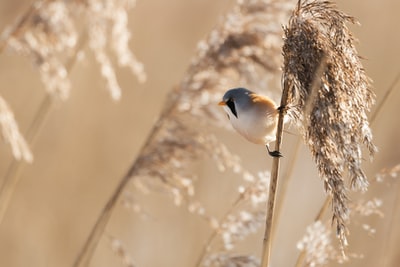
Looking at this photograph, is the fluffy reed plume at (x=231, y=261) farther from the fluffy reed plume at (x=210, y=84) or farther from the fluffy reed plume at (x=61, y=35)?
the fluffy reed plume at (x=61, y=35)

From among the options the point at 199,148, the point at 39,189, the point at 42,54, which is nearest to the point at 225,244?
the point at 199,148

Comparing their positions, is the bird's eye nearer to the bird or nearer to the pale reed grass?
the bird

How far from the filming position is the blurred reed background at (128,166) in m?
3.63

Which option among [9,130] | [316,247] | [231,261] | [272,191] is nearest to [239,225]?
[231,261]

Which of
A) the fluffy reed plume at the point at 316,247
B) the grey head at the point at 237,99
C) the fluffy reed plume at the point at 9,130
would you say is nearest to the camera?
the fluffy reed plume at the point at 316,247

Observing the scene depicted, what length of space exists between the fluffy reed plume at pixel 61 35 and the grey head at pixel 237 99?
506 millimetres

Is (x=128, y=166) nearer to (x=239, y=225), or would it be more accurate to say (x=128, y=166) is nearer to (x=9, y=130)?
(x=9, y=130)

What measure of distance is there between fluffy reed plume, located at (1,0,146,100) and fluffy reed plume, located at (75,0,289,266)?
190 millimetres

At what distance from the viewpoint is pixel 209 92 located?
232 cm

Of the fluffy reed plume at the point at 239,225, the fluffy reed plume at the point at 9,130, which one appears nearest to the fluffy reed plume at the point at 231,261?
the fluffy reed plume at the point at 239,225

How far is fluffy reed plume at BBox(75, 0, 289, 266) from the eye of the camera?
7.52 ft

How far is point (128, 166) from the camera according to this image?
4367 mm

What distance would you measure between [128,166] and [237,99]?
2555mm

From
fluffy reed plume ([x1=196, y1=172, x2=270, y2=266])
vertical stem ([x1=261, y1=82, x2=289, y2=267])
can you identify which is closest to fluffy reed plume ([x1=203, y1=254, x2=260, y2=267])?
fluffy reed plume ([x1=196, y1=172, x2=270, y2=266])
